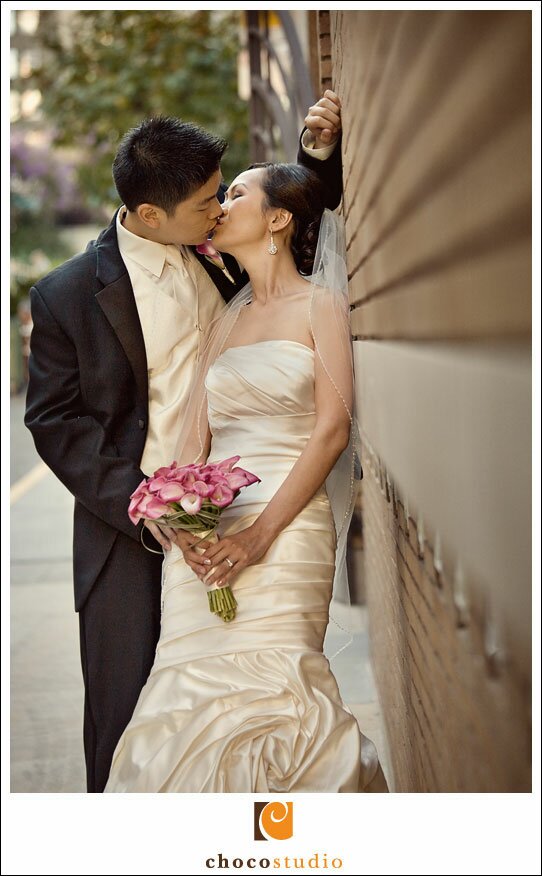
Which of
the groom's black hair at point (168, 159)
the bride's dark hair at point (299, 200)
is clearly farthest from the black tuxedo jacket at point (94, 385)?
the groom's black hair at point (168, 159)

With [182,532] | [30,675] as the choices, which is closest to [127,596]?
[182,532]

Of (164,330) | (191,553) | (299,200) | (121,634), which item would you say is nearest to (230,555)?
(191,553)

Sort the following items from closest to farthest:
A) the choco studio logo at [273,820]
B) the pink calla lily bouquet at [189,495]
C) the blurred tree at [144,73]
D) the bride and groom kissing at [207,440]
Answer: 1. the choco studio logo at [273,820]
2. the pink calla lily bouquet at [189,495]
3. the bride and groom kissing at [207,440]
4. the blurred tree at [144,73]

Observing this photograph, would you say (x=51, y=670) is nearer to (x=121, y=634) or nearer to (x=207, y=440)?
(x=121, y=634)

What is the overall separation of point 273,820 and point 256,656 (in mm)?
663

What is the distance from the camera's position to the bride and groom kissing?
8.52 ft

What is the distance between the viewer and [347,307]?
298 cm

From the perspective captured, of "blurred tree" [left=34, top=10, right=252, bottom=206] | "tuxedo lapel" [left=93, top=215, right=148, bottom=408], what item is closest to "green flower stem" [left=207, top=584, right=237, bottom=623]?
"tuxedo lapel" [left=93, top=215, right=148, bottom=408]

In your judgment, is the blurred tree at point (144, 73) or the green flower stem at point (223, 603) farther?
the blurred tree at point (144, 73)

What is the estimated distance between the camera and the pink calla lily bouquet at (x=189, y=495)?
2488 mm

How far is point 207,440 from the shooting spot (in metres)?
3.14

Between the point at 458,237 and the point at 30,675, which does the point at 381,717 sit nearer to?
the point at 30,675

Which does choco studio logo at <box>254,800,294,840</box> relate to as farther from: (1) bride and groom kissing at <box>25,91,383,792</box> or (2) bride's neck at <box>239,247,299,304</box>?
(2) bride's neck at <box>239,247,299,304</box>

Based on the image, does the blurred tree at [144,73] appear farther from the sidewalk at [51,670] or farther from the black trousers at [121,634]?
the black trousers at [121,634]
